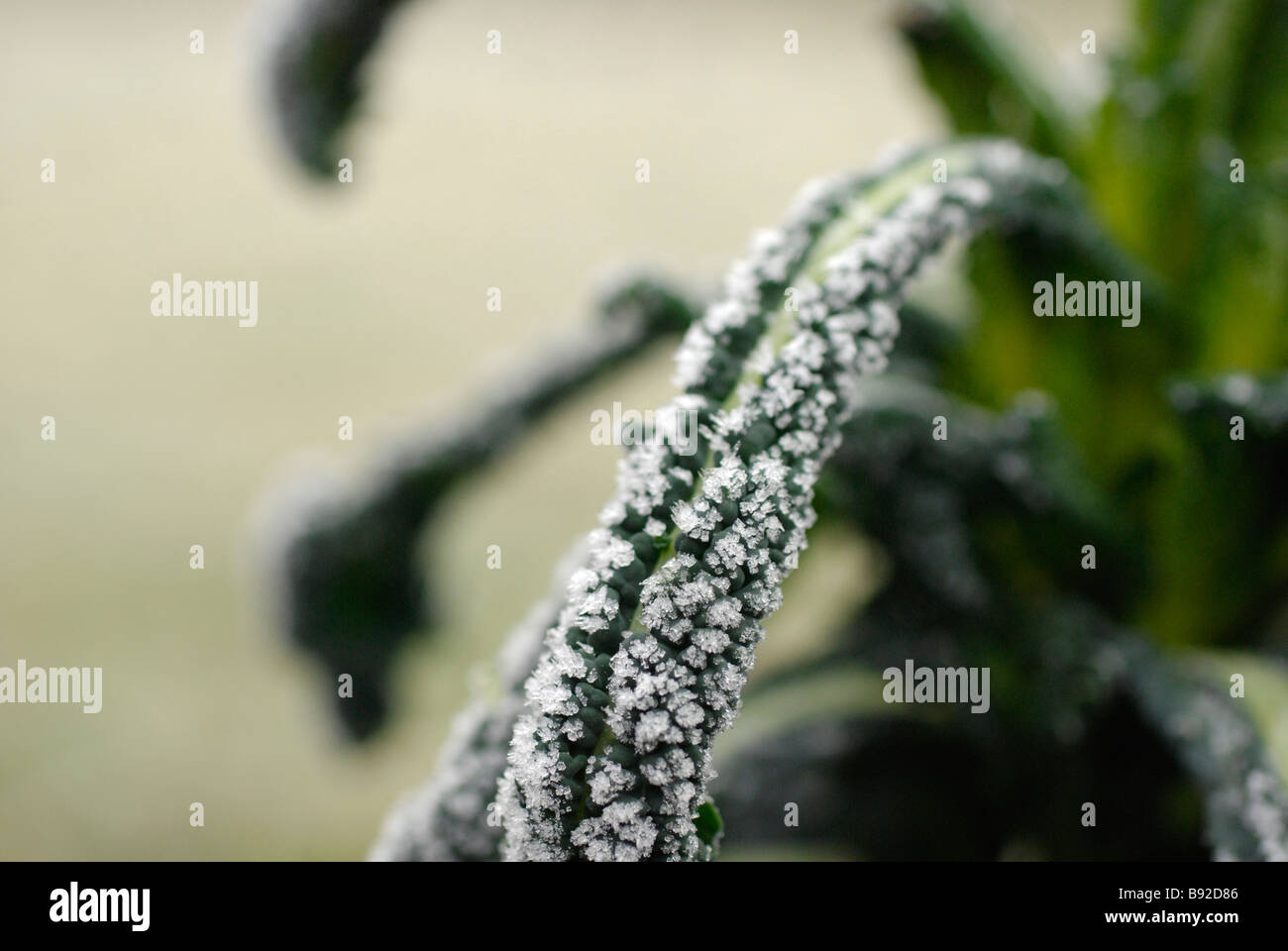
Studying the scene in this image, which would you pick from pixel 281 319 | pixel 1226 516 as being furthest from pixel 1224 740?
pixel 281 319

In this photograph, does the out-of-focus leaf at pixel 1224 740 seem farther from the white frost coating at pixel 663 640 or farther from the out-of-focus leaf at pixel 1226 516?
the white frost coating at pixel 663 640

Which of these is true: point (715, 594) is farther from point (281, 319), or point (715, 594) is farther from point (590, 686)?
point (281, 319)

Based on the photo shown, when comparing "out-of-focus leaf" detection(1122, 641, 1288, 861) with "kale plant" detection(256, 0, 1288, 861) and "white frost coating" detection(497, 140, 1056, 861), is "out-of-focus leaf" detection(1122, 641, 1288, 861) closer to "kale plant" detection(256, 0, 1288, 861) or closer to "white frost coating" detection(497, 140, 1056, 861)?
"kale plant" detection(256, 0, 1288, 861)

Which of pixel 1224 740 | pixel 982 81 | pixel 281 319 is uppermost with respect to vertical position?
pixel 281 319

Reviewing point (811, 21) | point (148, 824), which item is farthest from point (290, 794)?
point (811, 21)

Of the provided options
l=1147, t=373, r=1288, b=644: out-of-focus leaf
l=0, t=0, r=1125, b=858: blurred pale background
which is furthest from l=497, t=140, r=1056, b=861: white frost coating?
l=0, t=0, r=1125, b=858: blurred pale background

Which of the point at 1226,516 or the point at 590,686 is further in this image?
the point at 1226,516
